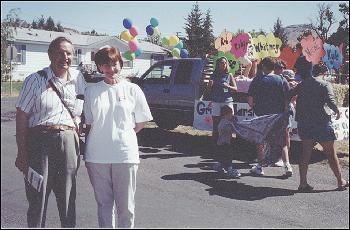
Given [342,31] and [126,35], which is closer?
[126,35]

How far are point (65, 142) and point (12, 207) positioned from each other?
2231mm

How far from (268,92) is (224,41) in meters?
4.04

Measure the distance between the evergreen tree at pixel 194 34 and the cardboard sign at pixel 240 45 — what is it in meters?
22.7

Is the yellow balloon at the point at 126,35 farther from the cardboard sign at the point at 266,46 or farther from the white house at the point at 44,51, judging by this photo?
the white house at the point at 44,51

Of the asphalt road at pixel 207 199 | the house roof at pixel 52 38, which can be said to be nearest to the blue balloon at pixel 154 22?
the asphalt road at pixel 207 199

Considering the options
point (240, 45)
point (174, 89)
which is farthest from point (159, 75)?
point (240, 45)

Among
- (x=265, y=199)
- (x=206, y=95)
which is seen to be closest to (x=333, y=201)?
(x=265, y=199)

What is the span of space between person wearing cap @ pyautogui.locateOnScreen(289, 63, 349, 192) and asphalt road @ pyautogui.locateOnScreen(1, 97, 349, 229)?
1.77 feet

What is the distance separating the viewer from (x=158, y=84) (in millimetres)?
11070

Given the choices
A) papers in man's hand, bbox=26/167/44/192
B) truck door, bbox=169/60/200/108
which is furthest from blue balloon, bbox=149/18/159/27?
papers in man's hand, bbox=26/167/44/192

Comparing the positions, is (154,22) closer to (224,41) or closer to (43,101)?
(224,41)

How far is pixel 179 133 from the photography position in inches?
446

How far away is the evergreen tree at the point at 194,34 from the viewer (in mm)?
34562

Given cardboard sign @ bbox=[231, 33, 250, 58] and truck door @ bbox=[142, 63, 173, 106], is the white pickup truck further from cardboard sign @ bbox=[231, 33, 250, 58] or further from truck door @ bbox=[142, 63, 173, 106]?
cardboard sign @ bbox=[231, 33, 250, 58]
